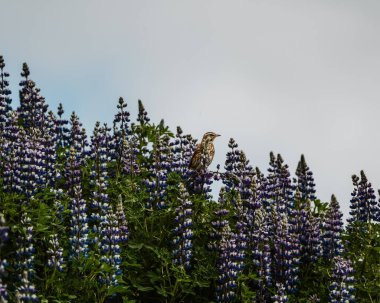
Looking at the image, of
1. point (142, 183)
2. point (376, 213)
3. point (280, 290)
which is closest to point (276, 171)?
point (376, 213)

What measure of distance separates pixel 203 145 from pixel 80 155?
76.2 inches

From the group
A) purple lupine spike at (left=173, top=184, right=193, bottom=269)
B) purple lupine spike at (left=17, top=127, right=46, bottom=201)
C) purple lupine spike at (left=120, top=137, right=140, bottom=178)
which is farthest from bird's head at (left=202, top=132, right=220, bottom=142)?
purple lupine spike at (left=17, top=127, right=46, bottom=201)

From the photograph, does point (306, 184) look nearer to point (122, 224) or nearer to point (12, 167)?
point (122, 224)

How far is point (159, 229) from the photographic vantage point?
9.76m

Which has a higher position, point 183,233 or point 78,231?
point 183,233

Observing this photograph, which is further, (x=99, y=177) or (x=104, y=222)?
(x=99, y=177)

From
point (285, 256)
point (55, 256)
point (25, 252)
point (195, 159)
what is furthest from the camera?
point (195, 159)

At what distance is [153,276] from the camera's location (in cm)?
912

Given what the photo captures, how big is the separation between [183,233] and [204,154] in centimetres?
125

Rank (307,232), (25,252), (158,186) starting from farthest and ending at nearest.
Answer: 1. (307,232)
2. (158,186)
3. (25,252)

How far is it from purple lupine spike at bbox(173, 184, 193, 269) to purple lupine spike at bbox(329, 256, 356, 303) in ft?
5.57

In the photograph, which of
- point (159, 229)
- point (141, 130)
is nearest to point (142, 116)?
point (141, 130)

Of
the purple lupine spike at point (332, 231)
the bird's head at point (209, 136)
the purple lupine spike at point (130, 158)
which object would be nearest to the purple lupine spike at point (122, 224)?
the purple lupine spike at point (130, 158)

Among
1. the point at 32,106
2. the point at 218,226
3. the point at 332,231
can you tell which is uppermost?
the point at 32,106
